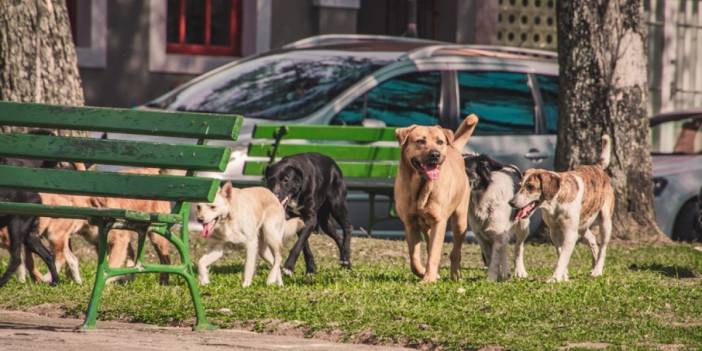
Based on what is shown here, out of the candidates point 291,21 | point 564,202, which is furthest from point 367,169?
point 291,21

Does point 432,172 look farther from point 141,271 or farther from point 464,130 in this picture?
point 141,271

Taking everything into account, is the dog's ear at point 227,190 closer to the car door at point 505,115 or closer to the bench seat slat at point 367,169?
the bench seat slat at point 367,169

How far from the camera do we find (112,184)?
9203mm

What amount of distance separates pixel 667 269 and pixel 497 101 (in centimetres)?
439

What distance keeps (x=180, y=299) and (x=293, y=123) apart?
19.2 ft

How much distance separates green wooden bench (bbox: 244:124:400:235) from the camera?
15133 mm

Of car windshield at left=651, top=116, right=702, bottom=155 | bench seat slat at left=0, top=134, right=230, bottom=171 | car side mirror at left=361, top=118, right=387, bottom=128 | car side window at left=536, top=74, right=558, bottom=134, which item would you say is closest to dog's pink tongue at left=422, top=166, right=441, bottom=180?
bench seat slat at left=0, top=134, right=230, bottom=171

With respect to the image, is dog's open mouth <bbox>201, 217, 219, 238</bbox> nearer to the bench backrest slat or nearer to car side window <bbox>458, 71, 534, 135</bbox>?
the bench backrest slat

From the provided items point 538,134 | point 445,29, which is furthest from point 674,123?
point 445,29

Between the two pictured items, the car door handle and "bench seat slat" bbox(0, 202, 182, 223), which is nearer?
"bench seat slat" bbox(0, 202, 182, 223)

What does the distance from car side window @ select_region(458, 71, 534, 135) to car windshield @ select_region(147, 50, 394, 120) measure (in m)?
0.92

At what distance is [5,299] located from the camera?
34.4 feet

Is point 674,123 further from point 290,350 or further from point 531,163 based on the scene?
point 290,350

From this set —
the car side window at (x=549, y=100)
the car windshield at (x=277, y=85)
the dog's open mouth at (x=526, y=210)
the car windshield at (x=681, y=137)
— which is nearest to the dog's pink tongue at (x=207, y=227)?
the dog's open mouth at (x=526, y=210)
